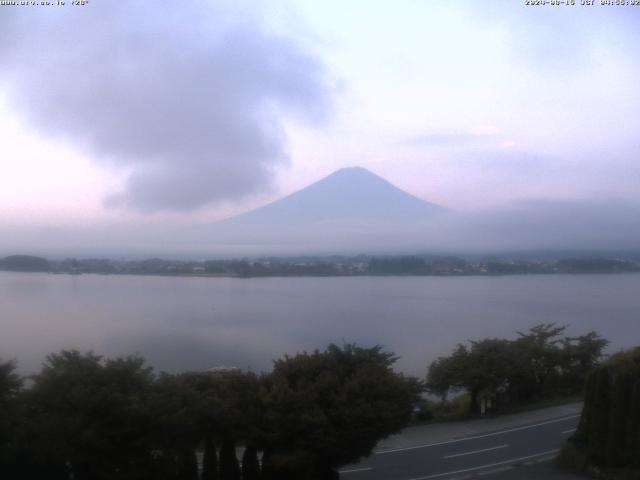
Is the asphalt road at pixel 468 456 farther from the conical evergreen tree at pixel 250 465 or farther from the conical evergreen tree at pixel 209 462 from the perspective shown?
the conical evergreen tree at pixel 209 462

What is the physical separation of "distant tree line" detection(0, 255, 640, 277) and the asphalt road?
1413 centimetres

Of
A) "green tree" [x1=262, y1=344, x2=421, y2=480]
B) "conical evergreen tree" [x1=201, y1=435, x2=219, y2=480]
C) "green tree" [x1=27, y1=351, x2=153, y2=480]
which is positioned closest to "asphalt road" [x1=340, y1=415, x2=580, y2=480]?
"green tree" [x1=262, y1=344, x2=421, y2=480]

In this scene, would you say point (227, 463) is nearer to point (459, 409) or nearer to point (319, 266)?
point (459, 409)

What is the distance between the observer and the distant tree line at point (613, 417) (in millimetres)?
8875

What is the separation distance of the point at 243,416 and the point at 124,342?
27.4 feet

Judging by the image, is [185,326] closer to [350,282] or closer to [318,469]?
[318,469]

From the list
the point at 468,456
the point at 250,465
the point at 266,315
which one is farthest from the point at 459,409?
A: the point at 250,465

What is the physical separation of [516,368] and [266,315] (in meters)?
9.30

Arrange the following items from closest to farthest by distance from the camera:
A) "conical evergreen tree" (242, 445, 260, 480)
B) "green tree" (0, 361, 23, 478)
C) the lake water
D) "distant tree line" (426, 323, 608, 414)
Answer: "green tree" (0, 361, 23, 478) < "conical evergreen tree" (242, 445, 260, 480) < "distant tree line" (426, 323, 608, 414) < the lake water

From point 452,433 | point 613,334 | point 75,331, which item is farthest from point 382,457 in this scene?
point 613,334

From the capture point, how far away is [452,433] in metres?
13.0

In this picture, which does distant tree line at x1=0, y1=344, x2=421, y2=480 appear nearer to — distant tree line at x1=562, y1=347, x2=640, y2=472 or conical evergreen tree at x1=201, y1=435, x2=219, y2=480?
conical evergreen tree at x1=201, y1=435, x2=219, y2=480

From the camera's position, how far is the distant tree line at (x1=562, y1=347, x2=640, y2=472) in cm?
888

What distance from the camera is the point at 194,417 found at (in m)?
7.68
